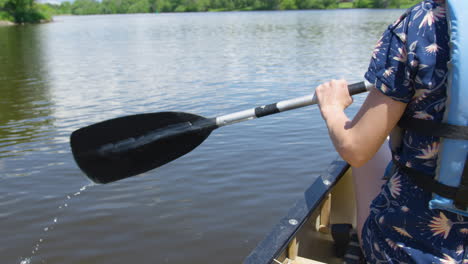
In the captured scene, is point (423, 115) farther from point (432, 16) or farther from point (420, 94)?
point (432, 16)

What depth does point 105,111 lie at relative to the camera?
796cm

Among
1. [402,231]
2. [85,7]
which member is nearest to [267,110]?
[402,231]

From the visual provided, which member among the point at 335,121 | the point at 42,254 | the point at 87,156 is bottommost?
the point at 42,254

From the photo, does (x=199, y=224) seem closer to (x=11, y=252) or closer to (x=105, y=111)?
(x=11, y=252)

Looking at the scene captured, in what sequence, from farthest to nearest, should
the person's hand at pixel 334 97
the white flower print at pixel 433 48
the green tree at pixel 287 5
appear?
the green tree at pixel 287 5
the person's hand at pixel 334 97
the white flower print at pixel 433 48

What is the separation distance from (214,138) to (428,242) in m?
5.12

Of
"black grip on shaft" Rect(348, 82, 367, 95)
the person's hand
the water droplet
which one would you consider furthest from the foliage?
the person's hand

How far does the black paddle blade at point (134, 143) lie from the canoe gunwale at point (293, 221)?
0.68m

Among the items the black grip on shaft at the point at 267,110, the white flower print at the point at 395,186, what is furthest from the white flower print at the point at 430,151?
the black grip on shaft at the point at 267,110

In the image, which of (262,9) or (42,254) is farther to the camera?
(262,9)

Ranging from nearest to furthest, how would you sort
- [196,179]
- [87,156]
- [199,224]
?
1. [87,156]
2. [199,224]
3. [196,179]

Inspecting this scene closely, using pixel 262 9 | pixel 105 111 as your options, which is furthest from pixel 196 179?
pixel 262 9

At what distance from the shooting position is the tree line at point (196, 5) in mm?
73625

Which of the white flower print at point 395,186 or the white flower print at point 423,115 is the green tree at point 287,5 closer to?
the white flower print at point 395,186
